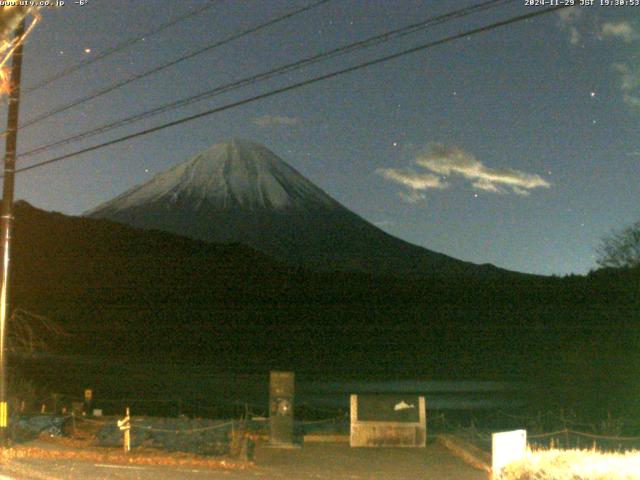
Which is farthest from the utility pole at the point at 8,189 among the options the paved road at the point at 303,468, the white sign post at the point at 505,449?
the white sign post at the point at 505,449

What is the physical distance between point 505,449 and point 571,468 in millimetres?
1811

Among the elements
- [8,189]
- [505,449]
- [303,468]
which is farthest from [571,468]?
[8,189]

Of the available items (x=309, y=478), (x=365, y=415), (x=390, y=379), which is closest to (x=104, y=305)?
(x=390, y=379)

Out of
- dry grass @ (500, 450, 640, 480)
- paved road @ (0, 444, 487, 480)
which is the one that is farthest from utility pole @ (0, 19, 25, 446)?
dry grass @ (500, 450, 640, 480)

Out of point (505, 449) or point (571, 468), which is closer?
point (571, 468)

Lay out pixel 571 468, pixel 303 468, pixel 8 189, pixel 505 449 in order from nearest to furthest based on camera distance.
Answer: pixel 571 468, pixel 505 449, pixel 8 189, pixel 303 468

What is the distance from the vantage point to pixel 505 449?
38.8 feet

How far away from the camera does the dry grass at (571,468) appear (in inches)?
379

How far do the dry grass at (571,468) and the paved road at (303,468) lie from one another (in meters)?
4.16

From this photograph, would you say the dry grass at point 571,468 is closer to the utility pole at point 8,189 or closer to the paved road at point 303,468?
the paved road at point 303,468

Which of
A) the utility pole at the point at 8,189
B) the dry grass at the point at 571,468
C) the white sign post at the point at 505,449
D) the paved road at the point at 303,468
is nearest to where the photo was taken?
the dry grass at the point at 571,468

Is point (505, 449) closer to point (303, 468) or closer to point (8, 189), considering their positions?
point (303, 468)

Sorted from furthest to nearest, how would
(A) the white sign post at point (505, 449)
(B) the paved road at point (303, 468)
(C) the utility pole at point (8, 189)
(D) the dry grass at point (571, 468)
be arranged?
(C) the utility pole at point (8, 189) < (B) the paved road at point (303, 468) < (A) the white sign post at point (505, 449) < (D) the dry grass at point (571, 468)

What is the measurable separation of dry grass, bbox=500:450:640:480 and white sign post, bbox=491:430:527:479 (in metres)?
0.14
